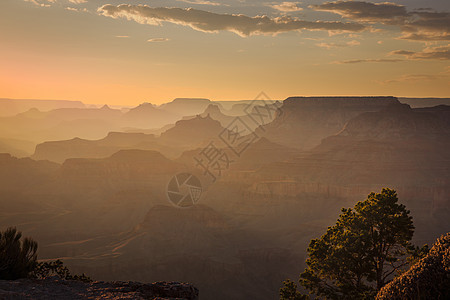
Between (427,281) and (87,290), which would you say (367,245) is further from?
(87,290)

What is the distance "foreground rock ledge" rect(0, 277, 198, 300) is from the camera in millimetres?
13210

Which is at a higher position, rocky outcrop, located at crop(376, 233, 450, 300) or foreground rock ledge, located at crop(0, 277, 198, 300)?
rocky outcrop, located at crop(376, 233, 450, 300)

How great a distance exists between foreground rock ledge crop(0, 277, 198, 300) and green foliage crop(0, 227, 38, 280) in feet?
2.76

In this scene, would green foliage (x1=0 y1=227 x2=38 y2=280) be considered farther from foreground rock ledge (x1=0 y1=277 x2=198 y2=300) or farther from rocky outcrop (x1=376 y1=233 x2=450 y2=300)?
rocky outcrop (x1=376 y1=233 x2=450 y2=300)

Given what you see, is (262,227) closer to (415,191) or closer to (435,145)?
(415,191)

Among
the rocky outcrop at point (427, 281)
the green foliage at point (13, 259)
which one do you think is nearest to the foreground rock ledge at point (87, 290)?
the green foliage at point (13, 259)

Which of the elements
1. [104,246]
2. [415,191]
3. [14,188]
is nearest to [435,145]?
[415,191]

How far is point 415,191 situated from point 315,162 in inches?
1367

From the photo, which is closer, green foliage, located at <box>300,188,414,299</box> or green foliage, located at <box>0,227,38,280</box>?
green foliage, located at <box>0,227,38,280</box>

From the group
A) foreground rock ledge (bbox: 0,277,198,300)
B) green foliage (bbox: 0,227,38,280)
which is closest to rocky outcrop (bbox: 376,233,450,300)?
foreground rock ledge (bbox: 0,277,198,300)

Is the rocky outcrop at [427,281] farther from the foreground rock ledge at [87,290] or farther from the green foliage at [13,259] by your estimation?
the green foliage at [13,259]

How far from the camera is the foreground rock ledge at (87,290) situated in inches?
520

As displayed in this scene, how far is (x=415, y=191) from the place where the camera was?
10469 centimetres

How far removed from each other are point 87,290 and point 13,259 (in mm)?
3450
